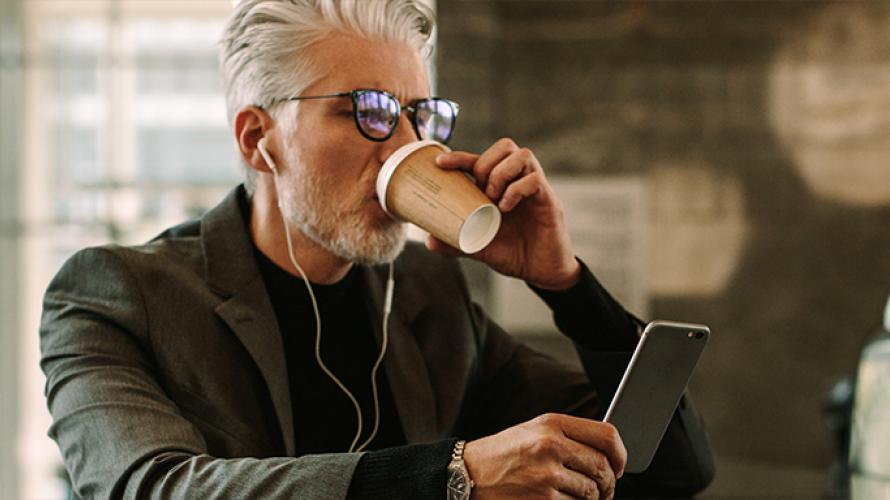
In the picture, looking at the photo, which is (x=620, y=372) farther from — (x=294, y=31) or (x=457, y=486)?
(x=294, y=31)

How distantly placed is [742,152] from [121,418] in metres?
5.18

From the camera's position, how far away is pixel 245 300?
1.77m

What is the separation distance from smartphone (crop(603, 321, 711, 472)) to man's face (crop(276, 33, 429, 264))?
0.54 m

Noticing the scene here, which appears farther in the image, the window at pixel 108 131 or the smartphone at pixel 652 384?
the window at pixel 108 131

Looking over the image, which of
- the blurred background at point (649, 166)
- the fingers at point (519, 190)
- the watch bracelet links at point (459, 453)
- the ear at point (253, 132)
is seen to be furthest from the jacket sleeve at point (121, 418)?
the blurred background at point (649, 166)

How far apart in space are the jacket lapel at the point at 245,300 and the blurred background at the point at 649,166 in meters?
4.20

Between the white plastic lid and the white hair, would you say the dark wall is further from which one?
the white plastic lid

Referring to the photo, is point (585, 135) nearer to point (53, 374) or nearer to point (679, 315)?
point (679, 315)

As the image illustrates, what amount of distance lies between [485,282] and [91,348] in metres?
4.50

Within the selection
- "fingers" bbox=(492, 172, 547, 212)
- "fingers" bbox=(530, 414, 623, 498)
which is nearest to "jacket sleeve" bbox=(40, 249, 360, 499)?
"fingers" bbox=(530, 414, 623, 498)

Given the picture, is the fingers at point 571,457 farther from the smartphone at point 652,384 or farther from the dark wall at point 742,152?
the dark wall at point 742,152

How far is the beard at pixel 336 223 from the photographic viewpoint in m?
1.80

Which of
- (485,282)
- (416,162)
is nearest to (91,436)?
(416,162)

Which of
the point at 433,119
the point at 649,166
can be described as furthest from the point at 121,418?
the point at 649,166
